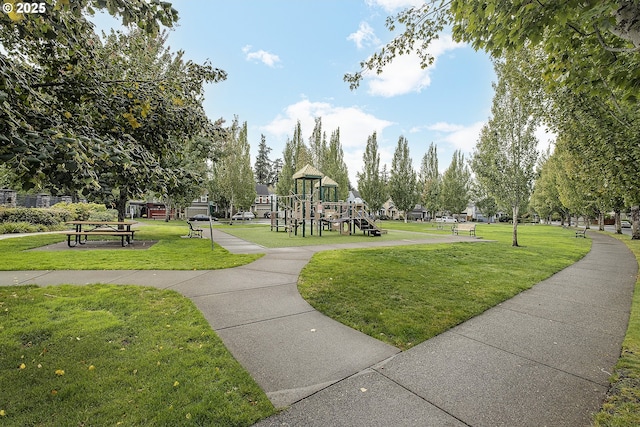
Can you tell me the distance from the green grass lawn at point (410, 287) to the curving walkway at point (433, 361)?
257mm

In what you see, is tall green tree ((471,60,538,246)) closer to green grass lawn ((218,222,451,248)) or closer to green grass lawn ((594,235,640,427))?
green grass lawn ((218,222,451,248))

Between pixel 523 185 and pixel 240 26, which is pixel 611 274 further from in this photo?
pixel 240 26

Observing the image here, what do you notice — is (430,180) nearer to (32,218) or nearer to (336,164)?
(336,164)

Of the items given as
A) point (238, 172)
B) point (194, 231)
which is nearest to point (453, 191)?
point (238, 172)

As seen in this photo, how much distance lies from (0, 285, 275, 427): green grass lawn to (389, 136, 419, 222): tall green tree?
3761 cm

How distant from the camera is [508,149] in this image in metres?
15.0

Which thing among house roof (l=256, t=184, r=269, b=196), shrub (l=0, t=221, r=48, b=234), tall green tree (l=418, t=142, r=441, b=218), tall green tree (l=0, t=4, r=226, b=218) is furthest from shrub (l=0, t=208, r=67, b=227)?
tall green tree (l=418, t=142, r=441, b=218)

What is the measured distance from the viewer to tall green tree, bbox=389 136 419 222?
39.7 metres

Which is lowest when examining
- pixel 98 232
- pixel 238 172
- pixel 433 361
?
pixel 433 361

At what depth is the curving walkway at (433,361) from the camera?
2.39 m

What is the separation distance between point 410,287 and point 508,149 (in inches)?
492

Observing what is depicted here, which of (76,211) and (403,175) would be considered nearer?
(76,211)

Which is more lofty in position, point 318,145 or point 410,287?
point 318,145

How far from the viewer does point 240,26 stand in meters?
10.6
